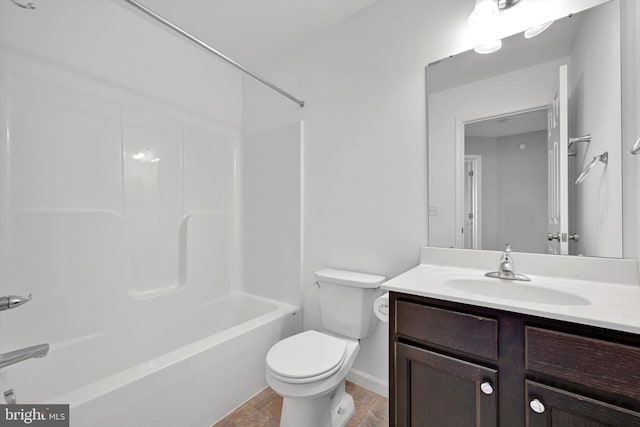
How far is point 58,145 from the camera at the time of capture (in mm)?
1565

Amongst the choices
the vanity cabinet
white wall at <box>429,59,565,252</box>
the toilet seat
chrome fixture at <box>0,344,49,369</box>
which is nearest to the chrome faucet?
white wall at <box>429,59,565,252</box>

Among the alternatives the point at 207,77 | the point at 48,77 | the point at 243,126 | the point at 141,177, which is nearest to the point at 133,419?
the point at 141,177

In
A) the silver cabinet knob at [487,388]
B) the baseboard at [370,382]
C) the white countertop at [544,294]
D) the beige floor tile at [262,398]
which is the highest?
the white countertop at [544,294]

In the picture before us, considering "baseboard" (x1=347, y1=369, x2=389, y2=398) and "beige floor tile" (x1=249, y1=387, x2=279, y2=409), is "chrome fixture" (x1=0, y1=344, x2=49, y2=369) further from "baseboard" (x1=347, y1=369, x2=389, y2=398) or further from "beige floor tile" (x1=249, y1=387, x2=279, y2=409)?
"baseboard" (x1=347, y1=369, x2=389, y2=398)

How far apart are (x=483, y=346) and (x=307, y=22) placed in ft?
6.92

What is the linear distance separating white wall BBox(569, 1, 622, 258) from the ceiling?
116 cm

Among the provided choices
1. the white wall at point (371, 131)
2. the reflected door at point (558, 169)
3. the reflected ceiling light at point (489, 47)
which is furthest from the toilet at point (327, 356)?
the reflected ceiling light at point (489, 47)

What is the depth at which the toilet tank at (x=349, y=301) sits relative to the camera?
1.61 meters

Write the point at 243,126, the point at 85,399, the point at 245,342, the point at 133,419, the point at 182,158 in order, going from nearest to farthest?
the point at 85,399, the point at 133,419, the point at 245,342, the point at 182,158, the point at 243,126

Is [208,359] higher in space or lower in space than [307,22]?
lower

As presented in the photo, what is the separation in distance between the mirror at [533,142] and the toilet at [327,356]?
1.80 ft

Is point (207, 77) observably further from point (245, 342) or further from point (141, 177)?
point (245, 342)

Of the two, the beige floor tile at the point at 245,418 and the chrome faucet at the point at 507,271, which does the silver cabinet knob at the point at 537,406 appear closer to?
the chrome faucet at the point at 507,271

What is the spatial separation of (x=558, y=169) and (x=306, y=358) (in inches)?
57.0
